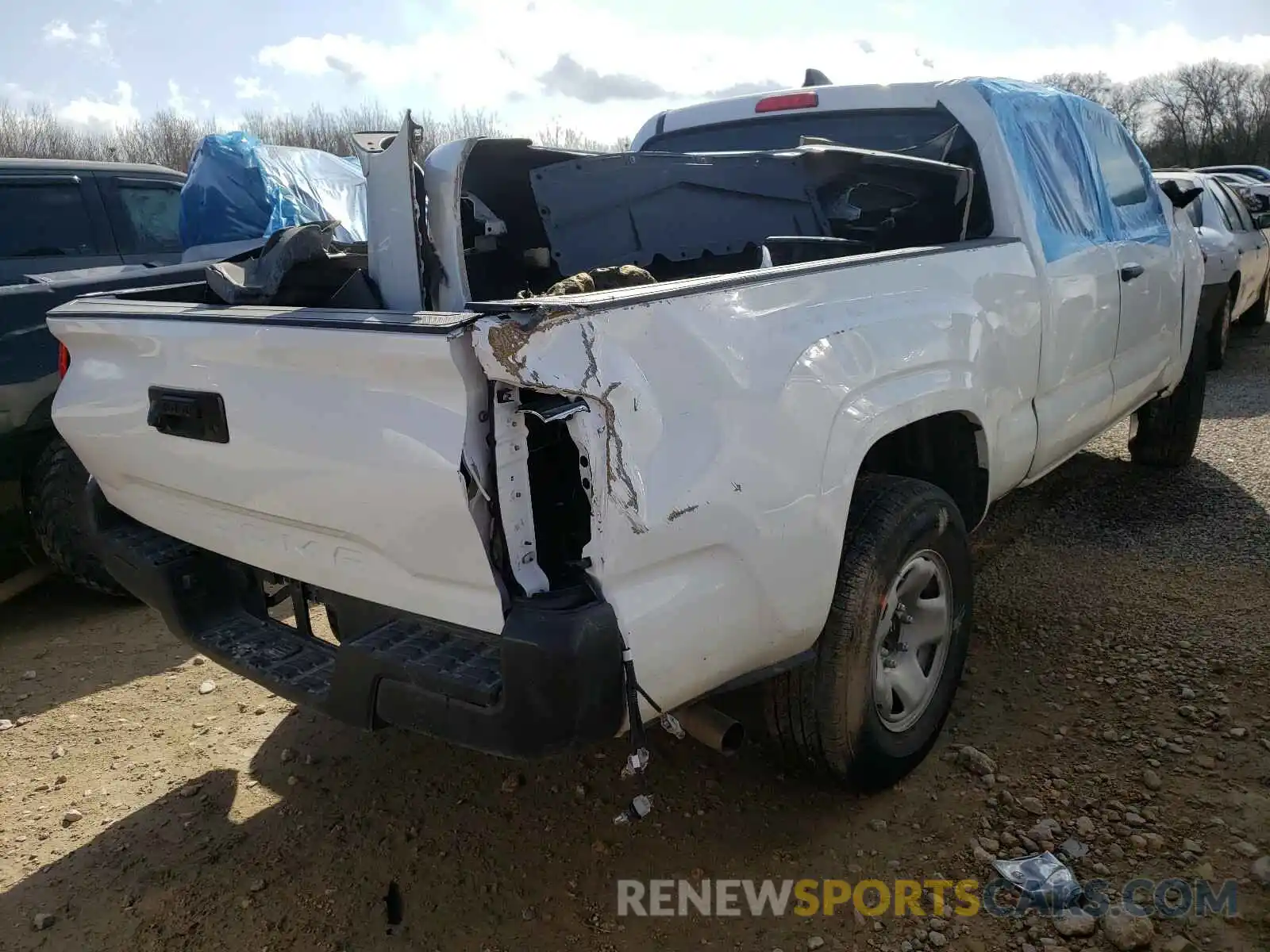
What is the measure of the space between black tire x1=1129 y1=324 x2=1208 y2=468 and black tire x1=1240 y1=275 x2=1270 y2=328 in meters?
5.59

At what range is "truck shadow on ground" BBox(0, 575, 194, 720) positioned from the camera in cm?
373

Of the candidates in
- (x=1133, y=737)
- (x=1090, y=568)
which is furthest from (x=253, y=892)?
(x=1090, y=568)

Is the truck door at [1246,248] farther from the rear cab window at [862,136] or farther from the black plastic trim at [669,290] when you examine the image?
the black plastic trim at [669,290]

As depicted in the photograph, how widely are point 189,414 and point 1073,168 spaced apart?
3.33 m

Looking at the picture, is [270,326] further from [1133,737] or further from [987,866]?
[1133,737]

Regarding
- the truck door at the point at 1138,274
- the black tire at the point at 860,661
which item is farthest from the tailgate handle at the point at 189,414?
the truck door at the point at 1138,274

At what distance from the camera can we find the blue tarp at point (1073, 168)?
11.3 ft

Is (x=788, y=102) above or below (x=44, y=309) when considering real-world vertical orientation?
above

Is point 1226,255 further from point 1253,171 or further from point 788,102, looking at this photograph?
point 1253,171

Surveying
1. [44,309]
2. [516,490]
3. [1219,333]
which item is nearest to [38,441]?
[44,309]

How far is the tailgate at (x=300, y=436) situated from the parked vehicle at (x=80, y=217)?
332cm

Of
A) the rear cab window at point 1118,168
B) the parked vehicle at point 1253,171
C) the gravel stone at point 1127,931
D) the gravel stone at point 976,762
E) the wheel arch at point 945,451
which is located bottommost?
the parked vehicle at point 1253,171

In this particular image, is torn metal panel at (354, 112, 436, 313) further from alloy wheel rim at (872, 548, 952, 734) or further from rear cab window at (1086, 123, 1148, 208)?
rear cab window at (1086, 123, 1148, 208)

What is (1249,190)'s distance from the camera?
1419 centimetres
